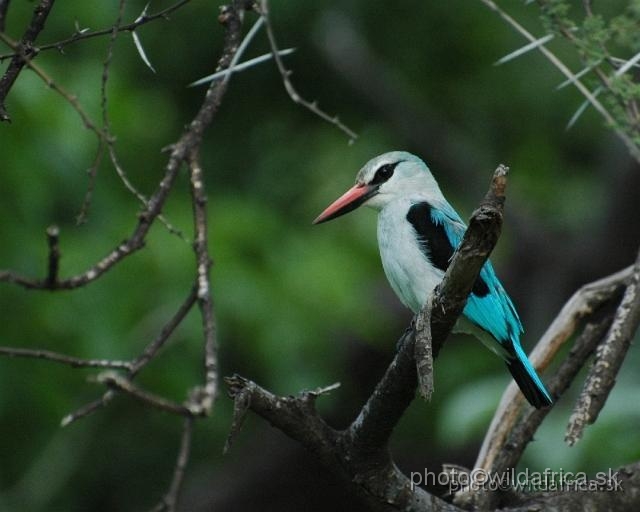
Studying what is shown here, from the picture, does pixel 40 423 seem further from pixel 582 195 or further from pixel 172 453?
pixel 582 195

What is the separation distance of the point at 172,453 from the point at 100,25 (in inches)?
111

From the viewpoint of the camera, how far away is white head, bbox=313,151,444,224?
435 cm

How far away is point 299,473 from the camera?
705 cm

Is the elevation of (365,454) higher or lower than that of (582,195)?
higher

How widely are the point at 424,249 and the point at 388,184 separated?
0.35 meters

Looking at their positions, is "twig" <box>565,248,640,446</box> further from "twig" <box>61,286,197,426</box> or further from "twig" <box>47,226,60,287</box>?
"twig" <box>47,226,60,287</box>

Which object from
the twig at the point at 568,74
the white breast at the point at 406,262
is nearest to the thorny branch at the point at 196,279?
the twig at the point at 568,74

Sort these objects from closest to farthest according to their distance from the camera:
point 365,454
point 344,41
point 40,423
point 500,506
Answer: point 365,454 < point 500,506 < point 40,423 < point 344,41

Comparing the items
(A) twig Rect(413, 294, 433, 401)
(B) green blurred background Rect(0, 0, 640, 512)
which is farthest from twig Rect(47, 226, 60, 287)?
(B) green blurred background Rect(0, 0, 640, 512)

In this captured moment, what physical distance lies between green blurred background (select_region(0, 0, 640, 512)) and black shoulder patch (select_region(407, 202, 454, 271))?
1142mm

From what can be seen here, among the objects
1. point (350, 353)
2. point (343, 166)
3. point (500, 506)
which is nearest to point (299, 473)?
point (350, 353)

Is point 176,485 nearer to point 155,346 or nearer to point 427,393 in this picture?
point 155,346

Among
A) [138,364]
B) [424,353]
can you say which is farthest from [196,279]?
[424,353]

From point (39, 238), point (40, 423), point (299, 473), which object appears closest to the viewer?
point (39, 238)
